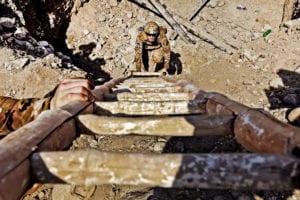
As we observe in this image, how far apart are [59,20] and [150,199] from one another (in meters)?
7.34

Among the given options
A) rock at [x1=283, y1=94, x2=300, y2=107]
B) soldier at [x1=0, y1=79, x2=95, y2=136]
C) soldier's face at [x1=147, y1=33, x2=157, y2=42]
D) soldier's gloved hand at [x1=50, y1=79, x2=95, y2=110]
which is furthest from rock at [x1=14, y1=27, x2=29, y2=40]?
rock at [x1=283, y1=94, x2=300, y2=107]

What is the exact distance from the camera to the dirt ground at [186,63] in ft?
11.1

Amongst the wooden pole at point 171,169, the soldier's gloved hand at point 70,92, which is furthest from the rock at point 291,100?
the wooden pole at point 171,169

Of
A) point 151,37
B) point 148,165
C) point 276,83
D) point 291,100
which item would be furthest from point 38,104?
point 276,83

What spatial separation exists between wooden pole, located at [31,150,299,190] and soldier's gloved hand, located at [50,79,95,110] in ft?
2.67

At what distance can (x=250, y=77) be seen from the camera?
754cm

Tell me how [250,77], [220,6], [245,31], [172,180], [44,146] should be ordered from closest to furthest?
[172,180]
[44,146]
[250,77]
[245,31]
[220,6]

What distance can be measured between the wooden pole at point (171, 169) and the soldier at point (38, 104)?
2.73 feet

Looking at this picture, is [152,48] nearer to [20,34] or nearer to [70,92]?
[20,34]

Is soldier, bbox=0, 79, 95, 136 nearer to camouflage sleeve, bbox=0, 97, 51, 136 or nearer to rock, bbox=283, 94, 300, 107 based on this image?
camouflage sleeve, bbox=0, 97, 51, 136

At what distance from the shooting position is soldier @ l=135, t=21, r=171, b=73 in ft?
23.5

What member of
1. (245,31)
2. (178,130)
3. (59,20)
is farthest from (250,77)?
(178,130)

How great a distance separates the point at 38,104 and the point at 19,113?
148 mm

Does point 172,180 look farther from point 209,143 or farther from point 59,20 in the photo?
point 59,20
